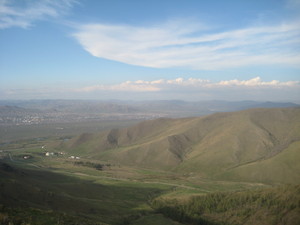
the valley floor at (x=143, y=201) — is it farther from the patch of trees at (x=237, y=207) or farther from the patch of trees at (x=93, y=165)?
the patch of trees at (x=93, y=165)

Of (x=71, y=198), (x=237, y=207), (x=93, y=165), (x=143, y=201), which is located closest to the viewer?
(x=71, y=198)

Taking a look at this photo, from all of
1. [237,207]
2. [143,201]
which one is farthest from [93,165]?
[237,207]

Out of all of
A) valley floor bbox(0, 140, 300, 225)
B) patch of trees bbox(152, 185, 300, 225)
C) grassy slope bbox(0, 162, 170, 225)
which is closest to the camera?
grassy slope bbox(0, 162, 170, 225)

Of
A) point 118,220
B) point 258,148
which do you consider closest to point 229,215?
point 118,220

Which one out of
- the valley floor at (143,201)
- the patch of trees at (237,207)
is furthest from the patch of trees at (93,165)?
the patch of trees at (237,207)

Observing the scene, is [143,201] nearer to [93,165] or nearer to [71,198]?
[71,198]

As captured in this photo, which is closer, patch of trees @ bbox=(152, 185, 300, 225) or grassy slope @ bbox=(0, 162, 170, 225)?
grassy slope @ bbox=(0, 162, 170, 225)

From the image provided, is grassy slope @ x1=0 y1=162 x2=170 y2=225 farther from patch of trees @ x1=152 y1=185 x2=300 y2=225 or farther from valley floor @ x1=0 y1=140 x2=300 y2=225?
patch of trees @ x1=152 y1=185 x2=300 y2=225

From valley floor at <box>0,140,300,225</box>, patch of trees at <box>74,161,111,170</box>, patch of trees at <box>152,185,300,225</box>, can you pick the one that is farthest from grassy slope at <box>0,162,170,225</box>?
patch of trees at <box>74,161,111,170</box>
